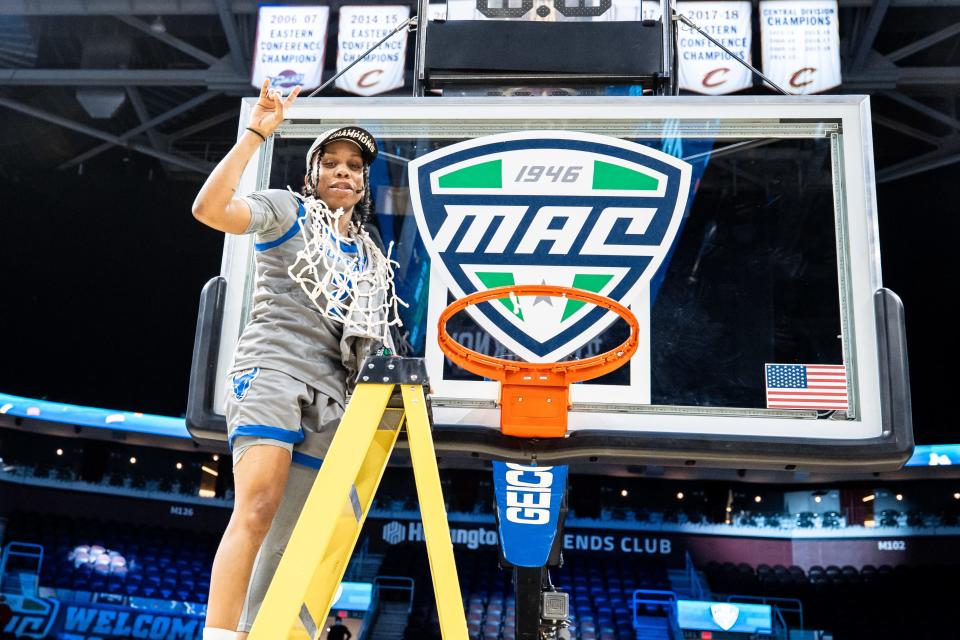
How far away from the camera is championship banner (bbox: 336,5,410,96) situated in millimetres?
7957

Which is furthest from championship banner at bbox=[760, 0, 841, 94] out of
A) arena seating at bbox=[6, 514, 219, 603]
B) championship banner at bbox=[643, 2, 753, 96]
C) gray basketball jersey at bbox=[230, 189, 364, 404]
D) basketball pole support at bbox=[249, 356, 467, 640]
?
arena seating at bbox=[6, 514, 219, 603]

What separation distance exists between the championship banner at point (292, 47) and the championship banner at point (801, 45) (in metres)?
4.44

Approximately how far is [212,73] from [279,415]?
30.2 feet

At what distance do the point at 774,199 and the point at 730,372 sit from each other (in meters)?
0.58

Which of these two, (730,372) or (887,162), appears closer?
(730,372)

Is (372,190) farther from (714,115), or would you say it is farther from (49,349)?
(49,349)

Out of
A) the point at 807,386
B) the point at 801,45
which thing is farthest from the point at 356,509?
the point at 801,45

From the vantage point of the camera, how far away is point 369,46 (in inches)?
329

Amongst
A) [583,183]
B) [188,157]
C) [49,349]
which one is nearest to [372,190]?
[583,183]

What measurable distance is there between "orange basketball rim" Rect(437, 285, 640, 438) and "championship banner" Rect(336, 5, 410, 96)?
6.12 m

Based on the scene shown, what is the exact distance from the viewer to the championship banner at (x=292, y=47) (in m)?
8.52

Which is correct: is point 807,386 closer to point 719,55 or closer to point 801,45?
point 719,55

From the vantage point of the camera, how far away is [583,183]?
8.58ft

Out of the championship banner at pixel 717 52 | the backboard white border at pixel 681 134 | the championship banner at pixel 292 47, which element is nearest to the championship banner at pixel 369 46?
the championship banner at pixel 292 47
